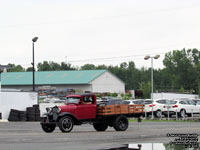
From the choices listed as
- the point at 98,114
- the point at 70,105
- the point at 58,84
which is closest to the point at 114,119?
the point at 98,114

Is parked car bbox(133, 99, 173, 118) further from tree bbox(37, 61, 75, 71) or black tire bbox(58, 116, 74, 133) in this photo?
tree bbox(37, 61, 75, 71)

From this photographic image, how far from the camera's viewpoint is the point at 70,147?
1478 cm

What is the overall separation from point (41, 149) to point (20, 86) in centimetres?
9570

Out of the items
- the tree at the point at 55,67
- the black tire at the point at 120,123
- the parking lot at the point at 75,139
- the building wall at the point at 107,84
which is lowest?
→ the parking lot at the point at 75,139

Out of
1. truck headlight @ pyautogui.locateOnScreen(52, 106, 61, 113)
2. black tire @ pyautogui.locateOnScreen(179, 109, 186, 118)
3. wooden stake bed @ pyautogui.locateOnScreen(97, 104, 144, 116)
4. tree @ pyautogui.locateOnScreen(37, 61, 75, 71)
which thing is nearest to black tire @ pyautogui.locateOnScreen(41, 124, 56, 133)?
truck headlight @ pyautogui.locateOnScreen(52, 106, 61, 113)

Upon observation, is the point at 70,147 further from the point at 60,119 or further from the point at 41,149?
the point at 60,119

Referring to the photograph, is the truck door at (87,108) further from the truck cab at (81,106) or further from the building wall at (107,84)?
the building wall at (107,84)

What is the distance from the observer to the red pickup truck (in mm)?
23125

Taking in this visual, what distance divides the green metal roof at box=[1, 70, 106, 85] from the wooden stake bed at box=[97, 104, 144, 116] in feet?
252

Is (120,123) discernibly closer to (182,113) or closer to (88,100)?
(88,100)

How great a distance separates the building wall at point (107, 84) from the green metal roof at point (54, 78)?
1134mm

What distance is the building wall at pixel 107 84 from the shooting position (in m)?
105

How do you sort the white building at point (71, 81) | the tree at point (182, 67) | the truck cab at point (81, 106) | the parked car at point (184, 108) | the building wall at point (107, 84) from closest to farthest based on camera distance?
1. the truck cab at point (81, 106)
2. the parked car at point (184, 108)
3. the white building at point (71, 81)
4. the building wall at point (107, 84)
5. the tree at point (182, 67)

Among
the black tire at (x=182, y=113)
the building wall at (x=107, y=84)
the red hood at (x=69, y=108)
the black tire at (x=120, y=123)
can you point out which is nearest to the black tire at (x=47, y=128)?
the red hood at (x=69, y=108)
